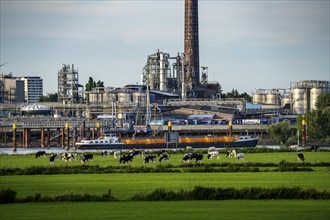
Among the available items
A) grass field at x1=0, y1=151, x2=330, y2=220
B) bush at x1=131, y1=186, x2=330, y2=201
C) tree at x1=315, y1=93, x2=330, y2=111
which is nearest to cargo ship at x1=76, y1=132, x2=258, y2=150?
tree at x1=315, y1=93, x2=330, y2=111

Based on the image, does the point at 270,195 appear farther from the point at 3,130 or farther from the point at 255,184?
the point at 3,130

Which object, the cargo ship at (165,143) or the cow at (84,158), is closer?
the cow at (84,158)

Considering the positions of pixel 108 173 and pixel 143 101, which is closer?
pixel 108 173

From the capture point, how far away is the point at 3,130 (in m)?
171

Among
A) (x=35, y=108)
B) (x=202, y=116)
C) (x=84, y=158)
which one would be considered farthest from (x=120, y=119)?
(x=84, y=158)

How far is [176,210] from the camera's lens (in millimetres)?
36938

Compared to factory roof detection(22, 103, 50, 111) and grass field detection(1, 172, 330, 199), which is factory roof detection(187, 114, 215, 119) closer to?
factory roof detection(22, 103, 50, 111)

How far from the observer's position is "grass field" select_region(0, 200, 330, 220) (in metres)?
35.0

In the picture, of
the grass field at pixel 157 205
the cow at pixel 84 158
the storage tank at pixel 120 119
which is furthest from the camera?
the storage tank at pixel 120 119

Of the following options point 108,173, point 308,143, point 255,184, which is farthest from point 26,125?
point 255,184

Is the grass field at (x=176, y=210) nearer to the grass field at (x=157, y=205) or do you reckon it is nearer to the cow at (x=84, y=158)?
the grass field at (x=157, y=205)

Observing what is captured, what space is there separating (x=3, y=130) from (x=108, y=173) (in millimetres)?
112851

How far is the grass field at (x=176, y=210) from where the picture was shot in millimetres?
34969

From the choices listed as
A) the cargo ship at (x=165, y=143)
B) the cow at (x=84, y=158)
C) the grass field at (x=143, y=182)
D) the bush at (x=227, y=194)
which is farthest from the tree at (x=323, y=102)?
the bush at (x=227, y=194)
